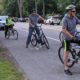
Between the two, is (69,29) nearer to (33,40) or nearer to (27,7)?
(33,40)

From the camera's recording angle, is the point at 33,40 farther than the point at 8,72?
Yes

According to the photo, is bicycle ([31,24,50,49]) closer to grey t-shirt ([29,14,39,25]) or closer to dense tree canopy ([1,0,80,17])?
grey t-shirt ([29,14,39,25])

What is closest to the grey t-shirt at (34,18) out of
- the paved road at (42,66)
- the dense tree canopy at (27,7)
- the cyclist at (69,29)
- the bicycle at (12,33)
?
the paved road at (42,66)

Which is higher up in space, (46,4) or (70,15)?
(70,15)

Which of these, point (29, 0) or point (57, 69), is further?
point (29, 0)

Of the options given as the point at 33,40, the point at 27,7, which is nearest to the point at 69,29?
the point at 33,40

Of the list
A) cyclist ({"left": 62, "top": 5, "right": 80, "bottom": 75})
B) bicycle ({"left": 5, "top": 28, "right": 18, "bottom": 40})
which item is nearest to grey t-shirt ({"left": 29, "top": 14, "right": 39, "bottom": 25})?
cyclist ({"left": 62, "top": 5, "right": 80, "bottom": 75})

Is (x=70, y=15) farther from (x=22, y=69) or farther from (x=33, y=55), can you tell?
(x=33, y=55)

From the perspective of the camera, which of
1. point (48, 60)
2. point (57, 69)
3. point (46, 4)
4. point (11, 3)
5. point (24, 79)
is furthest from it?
point (11, 3)

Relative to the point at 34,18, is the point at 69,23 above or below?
above

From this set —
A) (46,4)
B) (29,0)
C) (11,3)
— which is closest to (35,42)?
(46,4)

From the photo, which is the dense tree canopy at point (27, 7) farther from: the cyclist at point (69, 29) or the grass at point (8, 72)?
the cyclist at point (69, 29)

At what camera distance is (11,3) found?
11256 centimetres

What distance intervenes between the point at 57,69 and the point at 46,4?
79.8 meters
